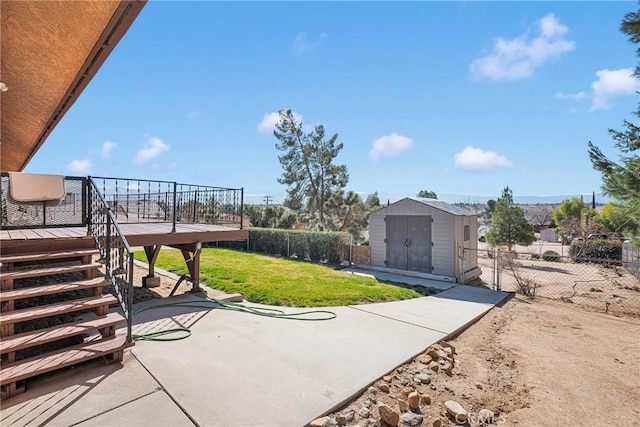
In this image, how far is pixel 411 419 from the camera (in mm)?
2502

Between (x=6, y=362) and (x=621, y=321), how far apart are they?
29.6 feet

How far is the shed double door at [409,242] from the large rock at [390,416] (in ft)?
23.0

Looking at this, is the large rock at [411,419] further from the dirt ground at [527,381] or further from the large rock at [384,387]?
the large rock at [384,387]

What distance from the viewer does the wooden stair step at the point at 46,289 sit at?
9.44 feet

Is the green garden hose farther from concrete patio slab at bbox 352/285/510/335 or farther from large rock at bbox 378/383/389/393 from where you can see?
large rock at bbox 378/383/389/393

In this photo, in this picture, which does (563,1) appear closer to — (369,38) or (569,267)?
(369,38)

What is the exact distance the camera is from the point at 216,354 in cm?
337

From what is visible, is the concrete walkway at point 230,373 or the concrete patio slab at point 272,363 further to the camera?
the concrete patio slab at point 272,363

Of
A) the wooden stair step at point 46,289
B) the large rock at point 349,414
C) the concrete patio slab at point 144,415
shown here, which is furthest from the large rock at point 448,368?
the wooden stair step at point 46,289

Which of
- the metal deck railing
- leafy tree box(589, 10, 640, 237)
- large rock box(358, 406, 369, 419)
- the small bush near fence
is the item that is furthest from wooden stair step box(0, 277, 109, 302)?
the small bush near fence

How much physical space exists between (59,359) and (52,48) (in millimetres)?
3124

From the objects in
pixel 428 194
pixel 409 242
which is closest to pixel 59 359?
pixel 409 242

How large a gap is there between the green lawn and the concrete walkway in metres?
1.12

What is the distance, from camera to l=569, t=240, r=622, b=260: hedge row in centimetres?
1250
